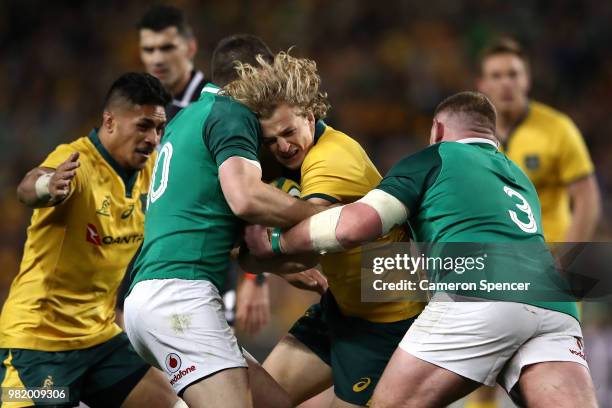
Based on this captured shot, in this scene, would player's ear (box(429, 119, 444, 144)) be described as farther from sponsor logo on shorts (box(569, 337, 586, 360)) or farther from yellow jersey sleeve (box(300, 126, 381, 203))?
sponsor logo on shorts (box(569, 337, 586, 360))

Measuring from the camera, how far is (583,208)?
7215 millimetres

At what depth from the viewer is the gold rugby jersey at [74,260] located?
524cm

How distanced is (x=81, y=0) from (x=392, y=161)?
5.83 meters

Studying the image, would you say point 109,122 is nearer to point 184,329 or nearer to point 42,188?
point 42,188

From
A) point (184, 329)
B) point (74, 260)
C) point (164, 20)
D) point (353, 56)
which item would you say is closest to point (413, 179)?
point (184, 329)

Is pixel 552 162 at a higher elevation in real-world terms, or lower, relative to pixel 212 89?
higher

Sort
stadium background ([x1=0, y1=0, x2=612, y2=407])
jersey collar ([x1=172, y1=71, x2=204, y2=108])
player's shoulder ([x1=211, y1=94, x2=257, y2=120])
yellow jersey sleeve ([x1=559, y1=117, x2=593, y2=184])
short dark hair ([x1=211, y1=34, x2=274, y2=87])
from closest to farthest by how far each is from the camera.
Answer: player's shoulder ([x1=211, y1=94, x2=257, y2=120])
short dark hair ([x1=211, y1=34, x2=274, y2=87])
jersey collar ([x1=172, y1=71, x2=204, y2=108])
yellow jersey sleeve ([x1=559, y1=117, x2=593, y2=184])
stadium background ([x1=0, y1=0, x2=612, y2=407])

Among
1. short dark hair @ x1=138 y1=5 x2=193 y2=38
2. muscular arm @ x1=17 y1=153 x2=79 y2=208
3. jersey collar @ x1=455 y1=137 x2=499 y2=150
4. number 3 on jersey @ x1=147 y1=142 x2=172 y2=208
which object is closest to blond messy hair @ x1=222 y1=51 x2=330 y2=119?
number 3 on jersey @ x1=147 y1=142 x2=172 y2=208

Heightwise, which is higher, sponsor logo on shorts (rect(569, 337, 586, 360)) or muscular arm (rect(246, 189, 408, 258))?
muscular arm (rect(246, 189, 408, 258))

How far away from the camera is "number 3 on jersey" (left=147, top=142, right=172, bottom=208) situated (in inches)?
178

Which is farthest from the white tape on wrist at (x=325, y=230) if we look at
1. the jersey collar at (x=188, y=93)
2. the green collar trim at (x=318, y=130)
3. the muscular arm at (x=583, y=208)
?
the muscular arm at (x=583, y=208)

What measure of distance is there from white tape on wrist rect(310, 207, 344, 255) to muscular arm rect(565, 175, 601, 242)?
10.7ft

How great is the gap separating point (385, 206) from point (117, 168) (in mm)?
1874

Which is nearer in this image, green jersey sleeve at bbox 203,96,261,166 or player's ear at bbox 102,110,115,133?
green jersey sleeve at bbox 203,96,261,166
